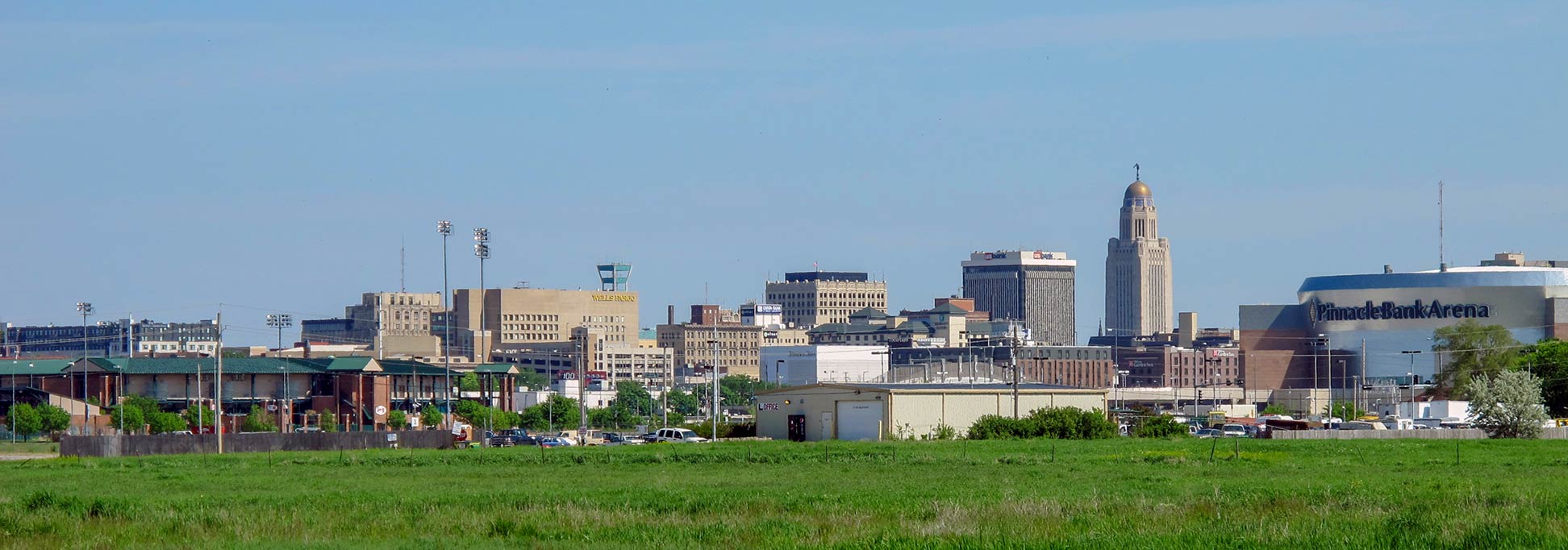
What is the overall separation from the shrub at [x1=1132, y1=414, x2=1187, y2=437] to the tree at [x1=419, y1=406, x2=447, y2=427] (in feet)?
259

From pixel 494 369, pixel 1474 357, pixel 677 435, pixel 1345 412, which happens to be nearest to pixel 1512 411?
pixel 677 435

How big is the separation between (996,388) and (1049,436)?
41.3 feet

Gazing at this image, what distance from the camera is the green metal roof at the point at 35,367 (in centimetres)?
15977

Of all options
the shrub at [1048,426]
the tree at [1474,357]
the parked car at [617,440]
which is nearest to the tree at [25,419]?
the parked car at [617,440]

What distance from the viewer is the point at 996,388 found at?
104938mm

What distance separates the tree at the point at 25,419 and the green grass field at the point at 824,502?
3084 inches

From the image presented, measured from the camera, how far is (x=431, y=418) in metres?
162

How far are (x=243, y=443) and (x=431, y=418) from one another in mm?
72571

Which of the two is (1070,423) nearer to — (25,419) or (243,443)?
(243,443)

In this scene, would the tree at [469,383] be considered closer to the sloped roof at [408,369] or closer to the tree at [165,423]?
the sloped roof at [408,369]

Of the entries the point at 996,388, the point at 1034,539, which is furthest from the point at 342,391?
the point at 1034,539

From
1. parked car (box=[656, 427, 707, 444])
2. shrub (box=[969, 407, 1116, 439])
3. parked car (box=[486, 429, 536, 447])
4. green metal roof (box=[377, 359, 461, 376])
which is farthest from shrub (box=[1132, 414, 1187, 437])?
green metal roof (box=[377, 359, 461, 376])

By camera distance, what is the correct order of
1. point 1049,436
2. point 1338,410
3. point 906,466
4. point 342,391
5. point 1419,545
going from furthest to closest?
point 1338,410 → point 342,391 → point 1049,436 → point 906,466 → point 1419,545

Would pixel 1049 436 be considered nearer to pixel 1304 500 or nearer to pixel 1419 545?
pixel 1304 500
